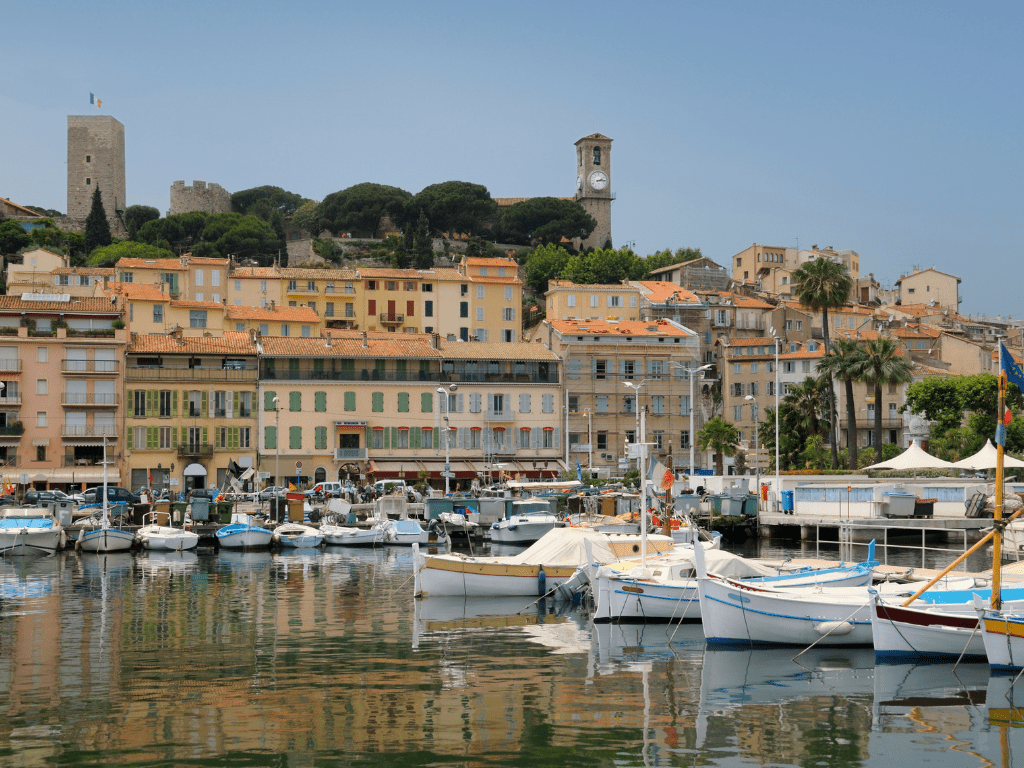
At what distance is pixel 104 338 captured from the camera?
2790 inches

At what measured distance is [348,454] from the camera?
240 ft

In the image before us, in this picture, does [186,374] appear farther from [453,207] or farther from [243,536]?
[453,207]

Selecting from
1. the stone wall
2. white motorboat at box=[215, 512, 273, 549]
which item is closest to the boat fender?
white motorboat at box=[215, 512, 273, 549]

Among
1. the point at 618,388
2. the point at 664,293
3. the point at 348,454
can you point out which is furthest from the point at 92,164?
the point at 618,388

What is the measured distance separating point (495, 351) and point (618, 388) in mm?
9012

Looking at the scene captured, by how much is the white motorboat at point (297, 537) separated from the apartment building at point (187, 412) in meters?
20.8

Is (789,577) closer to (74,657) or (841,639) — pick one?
(841,639)

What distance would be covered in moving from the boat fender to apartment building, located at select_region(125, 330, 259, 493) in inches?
2115

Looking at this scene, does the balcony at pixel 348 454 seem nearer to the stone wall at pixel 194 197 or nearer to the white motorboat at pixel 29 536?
the white motorboat at pixel 29 536

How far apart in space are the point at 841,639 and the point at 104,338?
57.9m

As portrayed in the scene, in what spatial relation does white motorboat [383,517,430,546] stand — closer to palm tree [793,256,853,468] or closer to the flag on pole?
the flag on pole

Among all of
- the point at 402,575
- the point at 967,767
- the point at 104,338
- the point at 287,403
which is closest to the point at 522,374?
the point at 287,403

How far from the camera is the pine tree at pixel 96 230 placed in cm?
12962

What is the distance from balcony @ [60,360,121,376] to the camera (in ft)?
231
